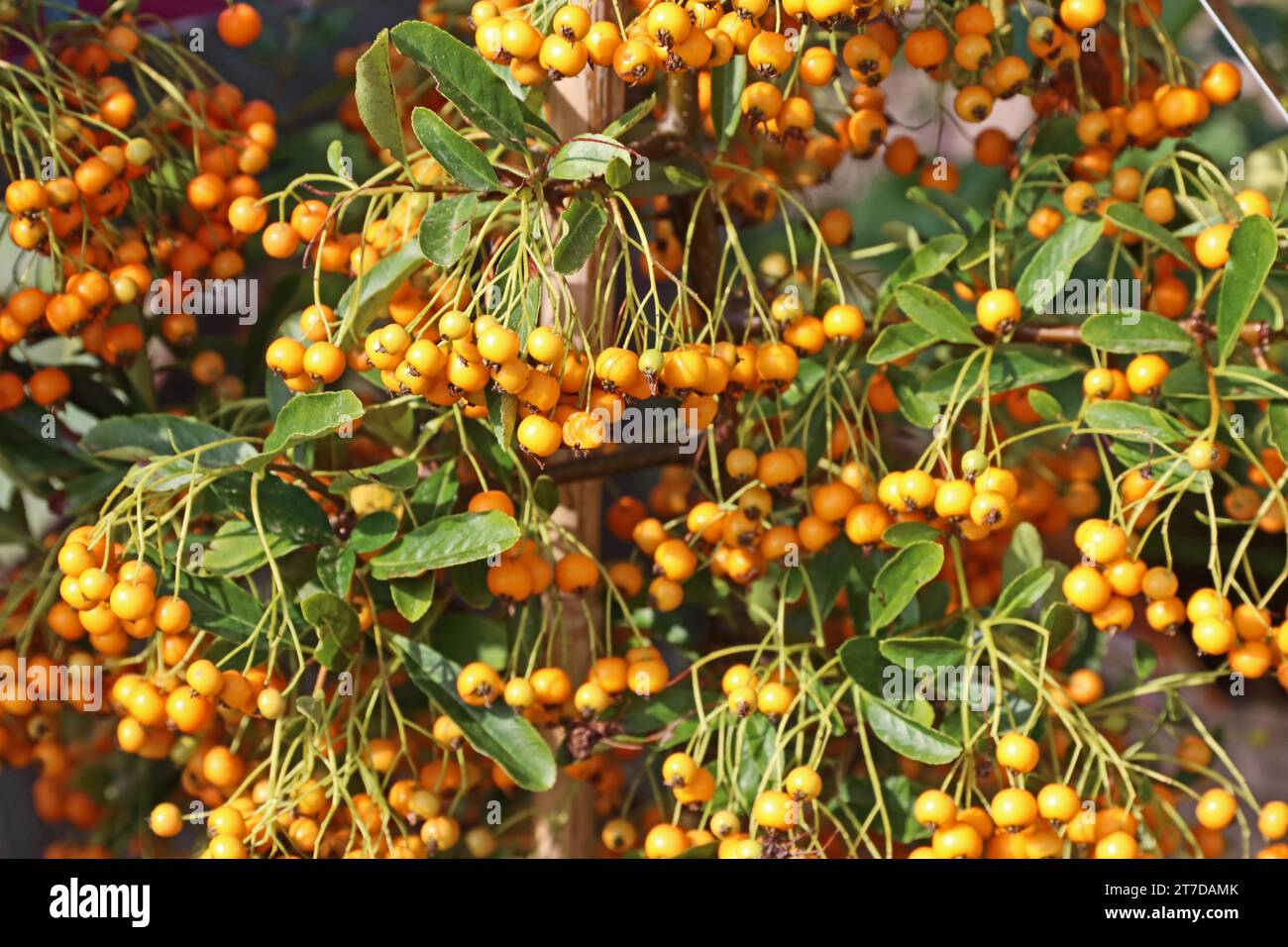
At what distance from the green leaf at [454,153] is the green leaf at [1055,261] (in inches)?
17.3

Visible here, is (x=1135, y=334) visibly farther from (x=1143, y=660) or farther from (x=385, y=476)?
(x=385, y=476)

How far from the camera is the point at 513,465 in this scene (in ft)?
3.57

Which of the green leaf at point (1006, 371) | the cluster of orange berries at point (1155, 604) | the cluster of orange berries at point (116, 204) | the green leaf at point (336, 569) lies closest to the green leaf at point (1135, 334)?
the green leaf at point (1006, 371)

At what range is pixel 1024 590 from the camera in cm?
105

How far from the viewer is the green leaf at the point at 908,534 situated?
1043mm

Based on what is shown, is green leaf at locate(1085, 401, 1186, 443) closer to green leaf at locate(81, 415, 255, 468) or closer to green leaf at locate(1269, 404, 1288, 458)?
green leaf at locate(1269, 404, 1288, 458)

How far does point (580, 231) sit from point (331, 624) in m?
0.34

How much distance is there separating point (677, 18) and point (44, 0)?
0.63 meters

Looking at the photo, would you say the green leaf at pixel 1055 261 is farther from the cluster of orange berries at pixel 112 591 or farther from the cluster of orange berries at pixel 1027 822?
the cluster of orange berries at pixel 112 591

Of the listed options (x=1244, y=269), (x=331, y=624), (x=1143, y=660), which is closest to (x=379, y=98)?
(x=331, y=624)

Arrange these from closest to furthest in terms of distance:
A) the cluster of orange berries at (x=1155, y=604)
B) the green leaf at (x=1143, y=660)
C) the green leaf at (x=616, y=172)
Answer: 1. the green leaf at (x=616, y=172)
2. the cluster of orange berries at (x=1155, y=604)
3. the green leaf at (x=1143, y=660)

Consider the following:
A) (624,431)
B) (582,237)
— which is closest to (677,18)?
(582,237)

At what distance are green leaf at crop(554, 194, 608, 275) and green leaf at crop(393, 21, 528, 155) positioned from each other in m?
0.05

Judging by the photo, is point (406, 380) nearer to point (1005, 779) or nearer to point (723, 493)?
point (723, 493)
